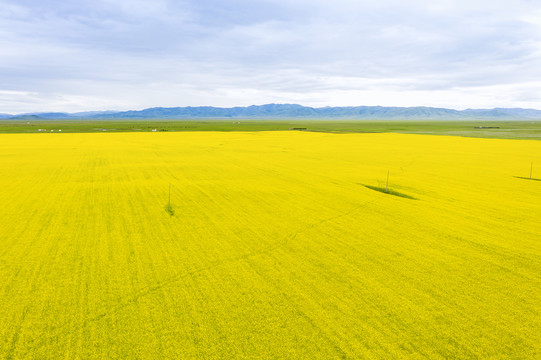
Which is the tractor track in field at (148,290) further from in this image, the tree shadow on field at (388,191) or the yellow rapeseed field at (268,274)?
the tree shadow on field at (388,191)

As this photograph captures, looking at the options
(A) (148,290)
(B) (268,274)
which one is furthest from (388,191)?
(A) (148,290)

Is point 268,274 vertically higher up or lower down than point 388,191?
lower down

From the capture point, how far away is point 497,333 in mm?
7105

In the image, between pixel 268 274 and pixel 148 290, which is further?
pixel 268 274

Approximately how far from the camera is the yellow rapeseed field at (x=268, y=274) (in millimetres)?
6805

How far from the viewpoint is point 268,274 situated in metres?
9.70

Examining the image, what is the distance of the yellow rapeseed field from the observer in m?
6.80

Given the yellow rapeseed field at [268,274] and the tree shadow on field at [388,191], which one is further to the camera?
the tree shadow on field at [388,191]

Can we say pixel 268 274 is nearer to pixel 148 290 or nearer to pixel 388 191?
pixel 148 290

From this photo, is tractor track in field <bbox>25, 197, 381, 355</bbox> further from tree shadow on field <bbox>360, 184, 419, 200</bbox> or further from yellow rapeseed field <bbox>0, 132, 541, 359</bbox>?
tree shadow on field <bbox>360, 184, 419, 200</bbox>

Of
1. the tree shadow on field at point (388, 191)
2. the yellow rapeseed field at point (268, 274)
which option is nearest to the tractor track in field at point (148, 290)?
the yellow rapeseed field at point (268, 274)

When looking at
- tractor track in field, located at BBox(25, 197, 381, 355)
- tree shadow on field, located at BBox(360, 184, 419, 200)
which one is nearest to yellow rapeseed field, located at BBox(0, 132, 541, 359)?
tractor track in field, located at BBox(25, 197, 381, 355)

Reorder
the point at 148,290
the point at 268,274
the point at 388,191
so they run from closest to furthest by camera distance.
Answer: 1. the point at 148,290
2. the point at 268,274
3. the point at 388,191

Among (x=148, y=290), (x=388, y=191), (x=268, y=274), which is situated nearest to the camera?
(x=148, y=290)
